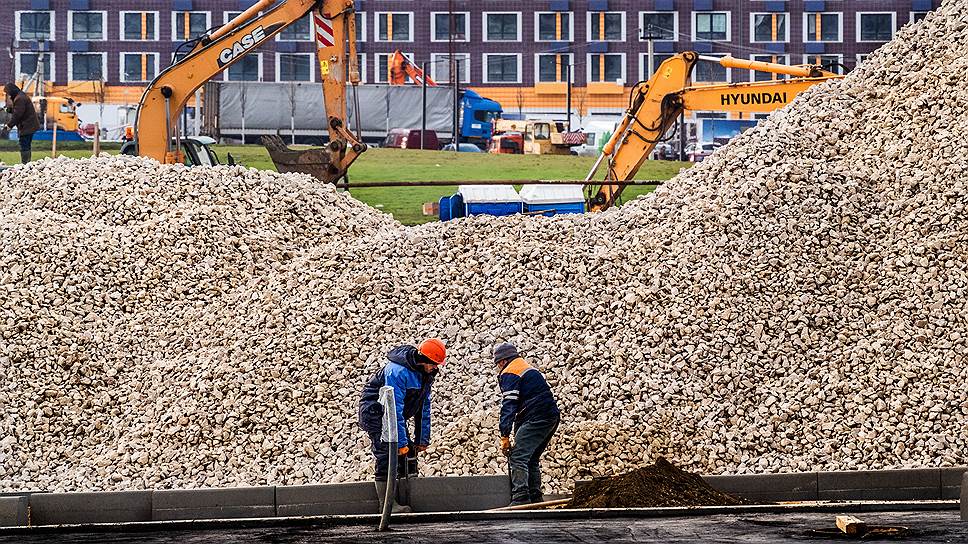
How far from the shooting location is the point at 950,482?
1122 centimetres

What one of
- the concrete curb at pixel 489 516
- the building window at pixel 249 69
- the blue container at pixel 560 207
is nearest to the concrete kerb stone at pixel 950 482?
the concrete curb at pixel 489 516

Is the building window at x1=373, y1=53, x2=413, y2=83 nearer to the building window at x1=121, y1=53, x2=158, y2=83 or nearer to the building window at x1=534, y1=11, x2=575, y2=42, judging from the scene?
the building window at x1=534, y1=11, x2=575, y2=42

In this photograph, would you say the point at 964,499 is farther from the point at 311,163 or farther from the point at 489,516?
the point at 311,163

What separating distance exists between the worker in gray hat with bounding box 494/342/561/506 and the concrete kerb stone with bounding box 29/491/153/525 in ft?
9.26

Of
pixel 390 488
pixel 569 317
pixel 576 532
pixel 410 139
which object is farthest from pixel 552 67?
pixel 576 532

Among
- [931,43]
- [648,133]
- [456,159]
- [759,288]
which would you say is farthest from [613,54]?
[759,288]

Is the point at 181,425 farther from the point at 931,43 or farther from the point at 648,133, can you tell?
the point at 648,133

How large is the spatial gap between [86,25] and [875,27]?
2876 centimetres

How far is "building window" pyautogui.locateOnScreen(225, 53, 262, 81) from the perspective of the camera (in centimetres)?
5764

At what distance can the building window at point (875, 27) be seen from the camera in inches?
2022

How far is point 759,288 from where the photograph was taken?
44.5 ft

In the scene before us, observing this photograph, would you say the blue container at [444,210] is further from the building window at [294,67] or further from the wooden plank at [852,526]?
the building window at [294,67]

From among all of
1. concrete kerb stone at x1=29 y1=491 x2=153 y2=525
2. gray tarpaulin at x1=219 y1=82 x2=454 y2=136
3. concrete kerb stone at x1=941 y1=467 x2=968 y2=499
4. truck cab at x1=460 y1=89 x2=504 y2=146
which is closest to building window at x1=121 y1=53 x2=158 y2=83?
gray tarpaulin at x1=219 y1=82 x2=454 y2=136

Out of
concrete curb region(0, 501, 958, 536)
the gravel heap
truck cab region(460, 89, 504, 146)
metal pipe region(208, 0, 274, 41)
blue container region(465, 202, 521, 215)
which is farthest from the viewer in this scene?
truck cab region(460, 89, 504, 146)
